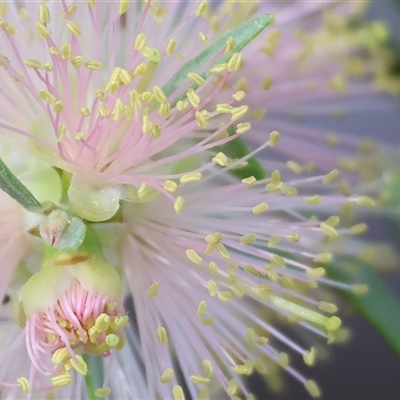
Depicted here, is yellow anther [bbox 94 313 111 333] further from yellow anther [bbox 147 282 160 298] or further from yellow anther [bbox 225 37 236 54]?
yellow anther [bbox 225 37 236 54]

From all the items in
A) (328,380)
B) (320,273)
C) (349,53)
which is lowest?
(328,380)

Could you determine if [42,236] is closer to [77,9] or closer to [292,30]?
[77,9]

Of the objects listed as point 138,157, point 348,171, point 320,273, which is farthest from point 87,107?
point 348,171

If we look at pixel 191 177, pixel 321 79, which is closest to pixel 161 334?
pixel 191 177

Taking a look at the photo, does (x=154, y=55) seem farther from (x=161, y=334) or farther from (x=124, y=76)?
(x=161, y=334)

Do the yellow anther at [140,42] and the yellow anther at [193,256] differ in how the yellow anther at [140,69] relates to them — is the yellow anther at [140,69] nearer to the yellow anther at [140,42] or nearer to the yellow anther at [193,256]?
the yellow anther at [140,42]

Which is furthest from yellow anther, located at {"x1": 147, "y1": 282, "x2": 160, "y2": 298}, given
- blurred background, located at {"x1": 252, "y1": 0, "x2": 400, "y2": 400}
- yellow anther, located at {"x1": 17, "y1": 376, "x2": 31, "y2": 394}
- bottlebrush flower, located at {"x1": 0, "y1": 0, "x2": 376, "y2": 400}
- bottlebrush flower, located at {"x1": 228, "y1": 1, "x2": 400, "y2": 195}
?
blurred background, located at {"x1": 252, "y1": 0, "x2": 400, "y2": 400}
